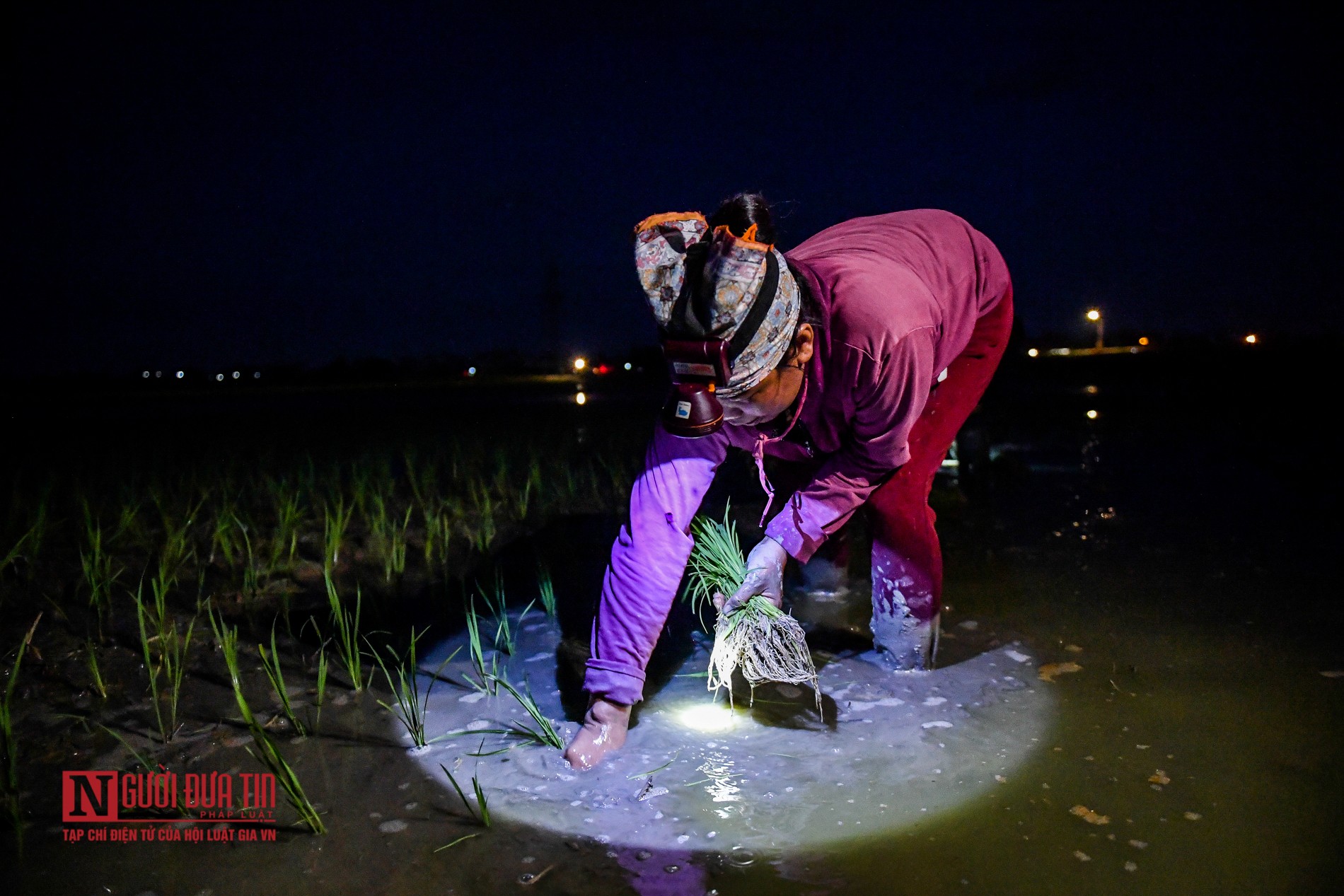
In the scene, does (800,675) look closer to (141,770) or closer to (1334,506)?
(141,770)

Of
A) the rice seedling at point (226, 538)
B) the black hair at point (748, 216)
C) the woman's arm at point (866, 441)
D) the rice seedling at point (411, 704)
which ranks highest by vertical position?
the black hair at point (748, 216)

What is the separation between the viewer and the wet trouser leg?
93.7 inches

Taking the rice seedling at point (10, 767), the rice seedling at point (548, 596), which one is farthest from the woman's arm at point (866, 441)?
the rice seedling at point (10, 767)

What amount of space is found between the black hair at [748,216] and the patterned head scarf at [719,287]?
0.13ft

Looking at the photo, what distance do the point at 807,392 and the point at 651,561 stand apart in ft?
1.78

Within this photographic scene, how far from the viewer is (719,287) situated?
4.96ft

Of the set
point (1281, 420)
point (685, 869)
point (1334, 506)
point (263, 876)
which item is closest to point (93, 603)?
point (263, 876)

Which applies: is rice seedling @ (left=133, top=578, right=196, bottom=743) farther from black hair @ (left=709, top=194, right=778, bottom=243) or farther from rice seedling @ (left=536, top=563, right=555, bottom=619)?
black hair @ (left=709, top=194, right=778, bottom=243)

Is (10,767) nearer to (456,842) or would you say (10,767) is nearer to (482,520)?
(456,842)

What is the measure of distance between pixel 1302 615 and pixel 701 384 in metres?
2.49

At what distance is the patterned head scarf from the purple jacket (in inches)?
7.7

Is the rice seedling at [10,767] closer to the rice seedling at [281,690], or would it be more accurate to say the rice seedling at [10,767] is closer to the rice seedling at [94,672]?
the rice seedling at [94,672]

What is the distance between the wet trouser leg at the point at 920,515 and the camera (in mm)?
2381

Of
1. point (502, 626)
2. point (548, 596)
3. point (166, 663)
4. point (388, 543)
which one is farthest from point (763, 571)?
point (388, 543)
